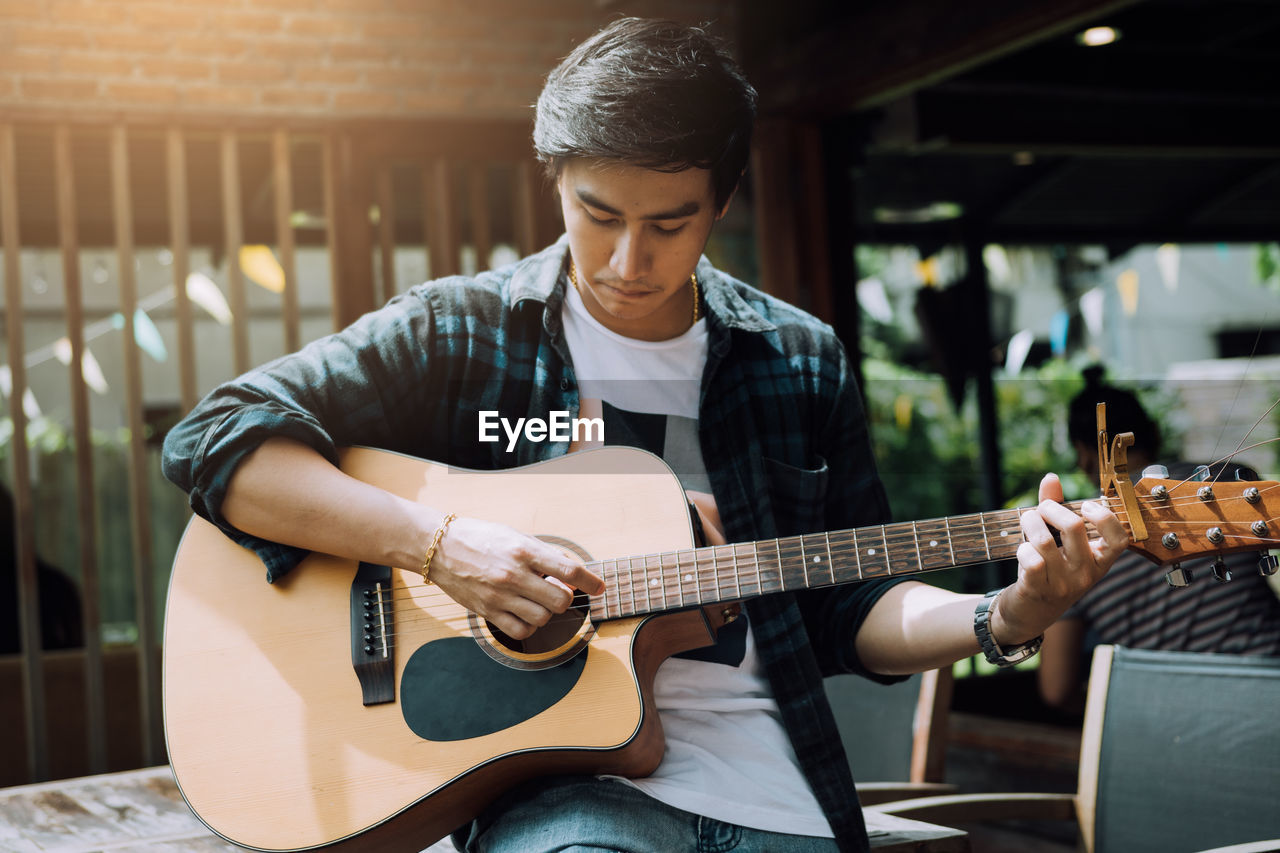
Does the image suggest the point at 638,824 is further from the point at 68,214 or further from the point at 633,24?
the point at 68,214

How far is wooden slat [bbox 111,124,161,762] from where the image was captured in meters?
3.65

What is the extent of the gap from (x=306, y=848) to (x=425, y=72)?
3247 millimetres

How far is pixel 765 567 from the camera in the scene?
4.59ft

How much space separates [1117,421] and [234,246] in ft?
9.50

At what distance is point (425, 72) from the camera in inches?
157

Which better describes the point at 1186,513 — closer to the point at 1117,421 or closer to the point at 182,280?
the point at 1117,421

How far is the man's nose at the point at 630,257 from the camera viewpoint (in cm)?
145

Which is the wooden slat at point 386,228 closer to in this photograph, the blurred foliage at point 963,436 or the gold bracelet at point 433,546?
the blurred foliage at point 963,436

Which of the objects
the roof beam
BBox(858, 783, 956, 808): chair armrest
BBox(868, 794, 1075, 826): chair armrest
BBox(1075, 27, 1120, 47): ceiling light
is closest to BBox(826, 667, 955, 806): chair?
BBox(858, 783, 956, 808): chair armrest

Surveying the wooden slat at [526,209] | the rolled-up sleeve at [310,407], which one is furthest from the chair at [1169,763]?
the wooden slat at [526,209]

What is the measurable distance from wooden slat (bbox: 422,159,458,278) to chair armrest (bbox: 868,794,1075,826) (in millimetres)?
2625

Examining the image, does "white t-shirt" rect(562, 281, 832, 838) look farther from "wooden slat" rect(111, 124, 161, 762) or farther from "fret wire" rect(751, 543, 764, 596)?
"wooden slat" rect(111, 124, 161, 762)

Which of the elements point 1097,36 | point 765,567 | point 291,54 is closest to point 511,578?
point 765,567

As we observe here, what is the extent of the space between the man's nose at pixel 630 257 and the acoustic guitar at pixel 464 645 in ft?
0.79
